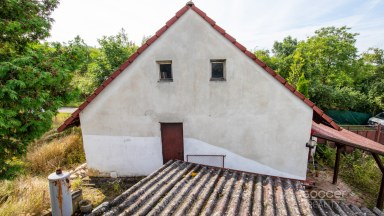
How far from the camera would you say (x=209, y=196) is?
4676mm

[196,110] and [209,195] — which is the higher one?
[196,110]

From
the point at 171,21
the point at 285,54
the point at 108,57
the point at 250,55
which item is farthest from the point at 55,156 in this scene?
the point at 285,54

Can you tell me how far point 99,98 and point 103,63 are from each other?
6.85 metres

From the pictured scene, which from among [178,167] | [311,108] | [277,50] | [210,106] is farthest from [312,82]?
[178,167]

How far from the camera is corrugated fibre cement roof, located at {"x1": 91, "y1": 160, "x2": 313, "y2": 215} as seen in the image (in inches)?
158

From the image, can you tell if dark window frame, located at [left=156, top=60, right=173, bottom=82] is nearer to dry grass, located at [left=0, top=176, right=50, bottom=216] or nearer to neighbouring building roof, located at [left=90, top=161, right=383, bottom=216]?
neighbouring building roof, located at [left=90, top=161, right=383, bottom=216]

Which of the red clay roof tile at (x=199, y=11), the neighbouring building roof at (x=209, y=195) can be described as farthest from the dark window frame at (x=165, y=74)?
the neighbouring building roof at (x=209, y=195)

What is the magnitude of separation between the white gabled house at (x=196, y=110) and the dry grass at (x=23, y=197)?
2.09 metres

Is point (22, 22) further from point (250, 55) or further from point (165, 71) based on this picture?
point (250, 55)

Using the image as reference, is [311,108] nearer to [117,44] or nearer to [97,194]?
[97,194]

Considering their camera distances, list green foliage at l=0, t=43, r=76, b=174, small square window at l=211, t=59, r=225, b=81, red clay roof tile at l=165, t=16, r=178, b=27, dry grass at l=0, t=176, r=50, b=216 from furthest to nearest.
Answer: small square window at l=211, t=59, r=225, b=81
red clay roof tile at l=165, t=16, r=178, b=27
dry grass at l=0, t=176, r=50, b=216
green foliage at l=0, t=43, r=76, b=174

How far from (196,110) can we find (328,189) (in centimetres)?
715

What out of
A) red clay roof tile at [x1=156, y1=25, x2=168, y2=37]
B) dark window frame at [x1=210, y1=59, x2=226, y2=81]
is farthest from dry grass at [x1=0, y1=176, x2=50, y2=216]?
dark window frame at [x1=210, y1=59, x2=226, y2=81]

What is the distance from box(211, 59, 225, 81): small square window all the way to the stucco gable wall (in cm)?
21
